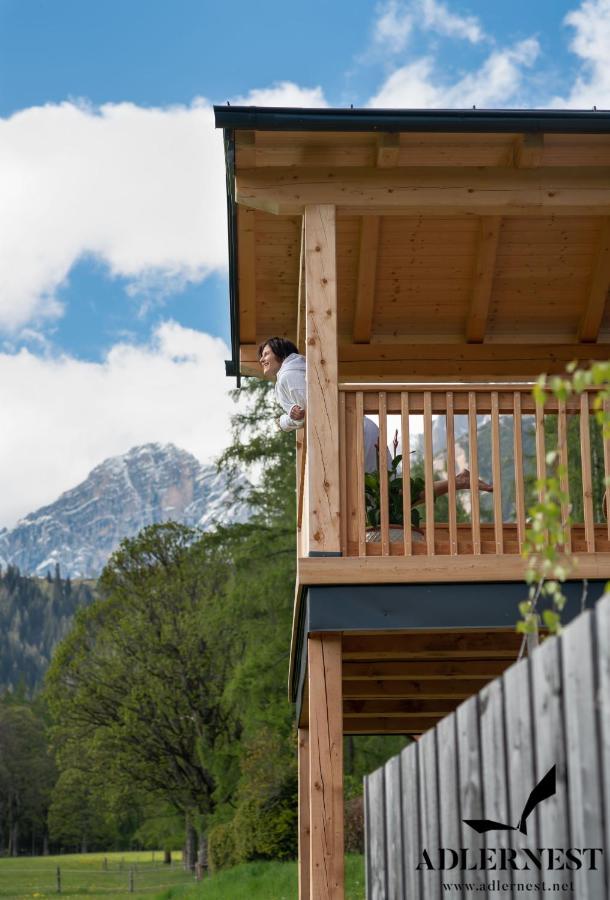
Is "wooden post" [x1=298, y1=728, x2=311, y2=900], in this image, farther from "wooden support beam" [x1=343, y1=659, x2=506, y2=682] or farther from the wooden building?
"wooden support beam" [x1=343, y1=659, x2=506, y2=682]

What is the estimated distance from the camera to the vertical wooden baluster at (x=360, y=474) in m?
7.14

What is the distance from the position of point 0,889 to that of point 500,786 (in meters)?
38.3

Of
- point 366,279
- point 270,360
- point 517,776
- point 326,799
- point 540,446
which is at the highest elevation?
point 366,279

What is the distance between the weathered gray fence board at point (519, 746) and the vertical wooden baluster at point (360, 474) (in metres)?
3.63

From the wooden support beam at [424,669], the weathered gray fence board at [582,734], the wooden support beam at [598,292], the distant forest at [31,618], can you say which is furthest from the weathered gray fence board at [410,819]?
the distant forest at [31,618]

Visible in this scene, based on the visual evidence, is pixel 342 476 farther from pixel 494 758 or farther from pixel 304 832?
pixel 304 832

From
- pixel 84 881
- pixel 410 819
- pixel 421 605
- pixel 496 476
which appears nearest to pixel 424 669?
pixel 421 605

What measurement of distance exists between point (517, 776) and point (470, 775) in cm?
39

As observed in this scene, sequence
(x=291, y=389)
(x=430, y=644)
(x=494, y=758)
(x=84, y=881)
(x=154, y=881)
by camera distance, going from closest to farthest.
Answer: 1. (x=494, y=758)
2. (x=291, y=389)
3. (x=430, y=644)
4. (x=154, y=881)
5. (x=84, y=881)

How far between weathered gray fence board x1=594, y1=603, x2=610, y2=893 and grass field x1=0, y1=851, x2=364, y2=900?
1387 cm

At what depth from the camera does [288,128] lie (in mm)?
7211

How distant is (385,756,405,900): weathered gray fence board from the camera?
4.59 m

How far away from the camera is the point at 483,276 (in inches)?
387

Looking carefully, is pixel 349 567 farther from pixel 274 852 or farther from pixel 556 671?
pixel 274 852
